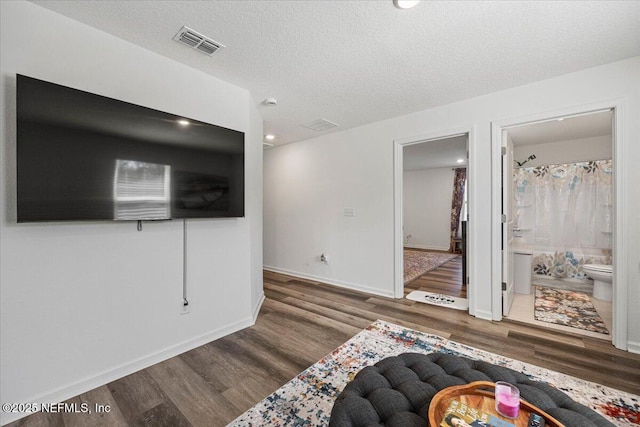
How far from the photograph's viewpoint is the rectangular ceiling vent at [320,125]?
12.7 feet

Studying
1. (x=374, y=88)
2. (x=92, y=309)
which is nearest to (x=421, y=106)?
(x=374, y=88)

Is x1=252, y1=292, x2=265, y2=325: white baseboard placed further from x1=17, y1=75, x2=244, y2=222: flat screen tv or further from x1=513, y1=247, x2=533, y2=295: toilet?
x1=513, y1=247, x2=533, y2=295: toilet

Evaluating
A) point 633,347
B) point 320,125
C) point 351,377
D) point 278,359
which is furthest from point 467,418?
point 320,125

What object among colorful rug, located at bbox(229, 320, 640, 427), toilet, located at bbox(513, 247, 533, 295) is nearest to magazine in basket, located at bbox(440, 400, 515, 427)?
colorful rug, located at bbox(229, 320, 640, 427)

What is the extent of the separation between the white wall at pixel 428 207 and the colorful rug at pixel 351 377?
629 centimetres

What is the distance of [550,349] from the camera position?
2.33 metres

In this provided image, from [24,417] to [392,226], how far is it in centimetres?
372

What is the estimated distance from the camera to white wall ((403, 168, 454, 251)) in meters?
8.12

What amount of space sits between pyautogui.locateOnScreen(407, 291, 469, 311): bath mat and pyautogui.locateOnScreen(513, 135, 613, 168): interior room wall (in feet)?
10.1

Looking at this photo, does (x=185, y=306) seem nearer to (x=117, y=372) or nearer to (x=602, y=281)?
(x=117, y=372)

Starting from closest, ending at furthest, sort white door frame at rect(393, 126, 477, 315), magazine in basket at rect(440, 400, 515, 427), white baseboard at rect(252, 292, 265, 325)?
magazine in basket at rect(440, 400, 515, 427)
white baseboard at rect(252, 292, 265, 325)
white door frame at rect(393, 126, 477, 315)

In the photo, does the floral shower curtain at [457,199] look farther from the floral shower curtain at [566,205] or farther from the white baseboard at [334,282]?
the white baseboard at [334,282]

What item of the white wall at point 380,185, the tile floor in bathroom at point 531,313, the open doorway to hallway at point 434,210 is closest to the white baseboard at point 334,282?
the white wall at point 380,185

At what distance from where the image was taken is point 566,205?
178 inches
